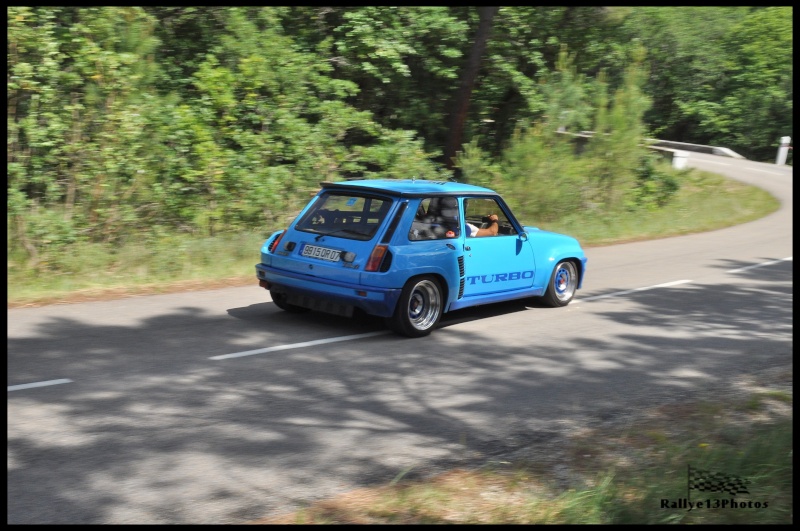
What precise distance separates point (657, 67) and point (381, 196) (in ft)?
147

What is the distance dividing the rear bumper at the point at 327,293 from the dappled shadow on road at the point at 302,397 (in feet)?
1.10

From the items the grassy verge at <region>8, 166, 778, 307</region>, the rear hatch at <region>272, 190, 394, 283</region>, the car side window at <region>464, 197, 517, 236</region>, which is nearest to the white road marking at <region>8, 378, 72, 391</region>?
the rear hatch at <region>272, 190, 394, 283</region>

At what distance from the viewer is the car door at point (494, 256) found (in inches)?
394

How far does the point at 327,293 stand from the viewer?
9289 millimetres

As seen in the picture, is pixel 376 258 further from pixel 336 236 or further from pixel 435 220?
pixel 435 220

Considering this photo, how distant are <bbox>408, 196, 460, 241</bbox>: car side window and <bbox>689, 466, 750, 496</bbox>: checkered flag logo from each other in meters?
4.66

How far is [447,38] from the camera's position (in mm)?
23156

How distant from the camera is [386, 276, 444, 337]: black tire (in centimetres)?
925

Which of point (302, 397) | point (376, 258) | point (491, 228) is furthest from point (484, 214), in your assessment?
point (302, 397)

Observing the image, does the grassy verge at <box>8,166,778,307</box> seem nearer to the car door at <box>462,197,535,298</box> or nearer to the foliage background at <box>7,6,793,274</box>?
the foliage background at <box>7,6,793,274</box>

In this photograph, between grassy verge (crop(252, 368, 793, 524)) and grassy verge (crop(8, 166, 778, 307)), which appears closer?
grassy verge (crop(252, 368, 793, 524))

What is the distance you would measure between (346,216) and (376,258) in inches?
30.8

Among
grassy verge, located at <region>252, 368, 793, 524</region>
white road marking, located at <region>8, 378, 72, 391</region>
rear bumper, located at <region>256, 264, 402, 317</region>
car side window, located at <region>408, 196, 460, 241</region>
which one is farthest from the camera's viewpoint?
car side window, located at <region>408, 196, 460, 241</region>

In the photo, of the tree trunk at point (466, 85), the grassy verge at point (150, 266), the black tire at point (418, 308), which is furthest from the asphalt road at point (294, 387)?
the tree trunk at point (466, 85)
